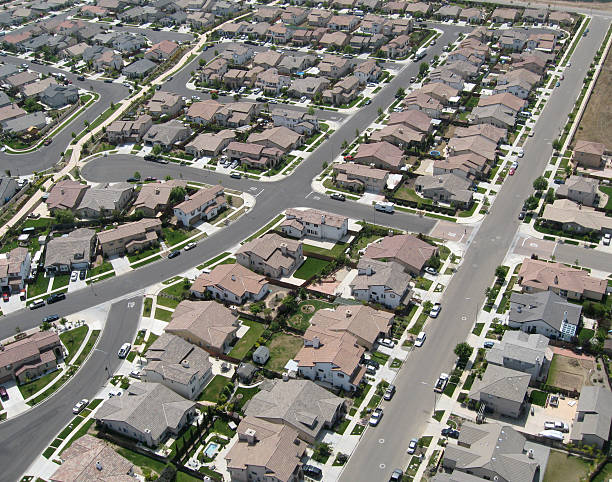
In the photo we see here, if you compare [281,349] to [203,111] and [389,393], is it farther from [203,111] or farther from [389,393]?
[203,111]

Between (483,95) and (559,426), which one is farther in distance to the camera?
(483,95)

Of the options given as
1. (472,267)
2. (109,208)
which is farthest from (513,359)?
(109,208)

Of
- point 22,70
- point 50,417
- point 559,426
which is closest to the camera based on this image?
point 559,426

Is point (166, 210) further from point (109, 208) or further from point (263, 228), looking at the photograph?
point (263, 228)

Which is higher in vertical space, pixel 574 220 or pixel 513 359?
pixel 574 220

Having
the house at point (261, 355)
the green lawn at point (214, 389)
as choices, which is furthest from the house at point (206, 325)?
the house at point (261, 355)

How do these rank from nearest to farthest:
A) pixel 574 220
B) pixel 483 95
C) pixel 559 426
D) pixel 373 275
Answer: pixel 559 426
pixel 373 275
pixel 574 220
pixel 483 95

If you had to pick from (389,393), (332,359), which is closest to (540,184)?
(389,393)
